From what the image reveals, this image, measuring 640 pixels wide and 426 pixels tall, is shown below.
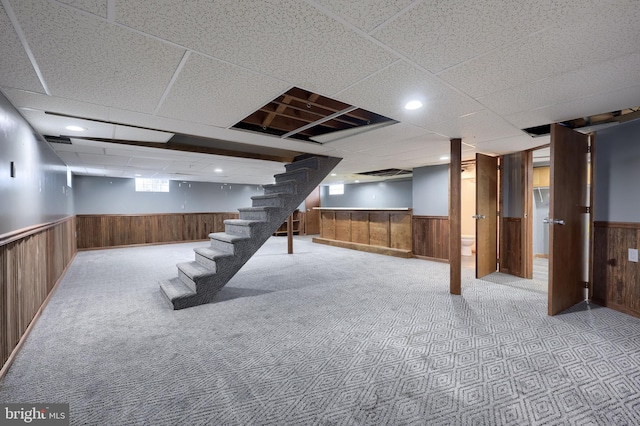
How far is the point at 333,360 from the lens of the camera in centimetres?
200

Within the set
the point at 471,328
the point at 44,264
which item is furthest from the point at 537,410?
the point at 44,264

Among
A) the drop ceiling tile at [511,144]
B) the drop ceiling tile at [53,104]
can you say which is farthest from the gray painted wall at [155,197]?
the drop ceiling tile at [511,144]

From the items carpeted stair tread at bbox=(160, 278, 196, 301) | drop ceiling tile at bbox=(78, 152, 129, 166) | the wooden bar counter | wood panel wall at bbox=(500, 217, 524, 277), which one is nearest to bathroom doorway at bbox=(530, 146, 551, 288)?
wood panel wall at bbox=(500, 217, 524, 277)

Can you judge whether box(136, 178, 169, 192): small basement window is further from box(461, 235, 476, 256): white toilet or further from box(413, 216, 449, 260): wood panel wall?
box(461, 235, 476, 256): white toilet

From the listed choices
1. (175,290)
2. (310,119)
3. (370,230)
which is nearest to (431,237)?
(370,230)

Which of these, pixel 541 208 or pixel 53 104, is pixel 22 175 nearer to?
pixel 53 104

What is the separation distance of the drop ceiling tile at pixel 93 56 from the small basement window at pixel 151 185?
703 cm

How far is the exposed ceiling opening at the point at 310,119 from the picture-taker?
8.81 ft

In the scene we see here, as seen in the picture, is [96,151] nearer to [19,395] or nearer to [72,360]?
[72,360]

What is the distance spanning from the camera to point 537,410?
1.49m

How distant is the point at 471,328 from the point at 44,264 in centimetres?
453

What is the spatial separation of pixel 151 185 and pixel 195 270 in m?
6.27

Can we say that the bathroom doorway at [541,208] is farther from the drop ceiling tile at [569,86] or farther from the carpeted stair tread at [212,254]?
the carpeted stair tread at [212,254]

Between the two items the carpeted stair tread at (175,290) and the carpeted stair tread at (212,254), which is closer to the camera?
the carpeted stair tread at (175,290)
